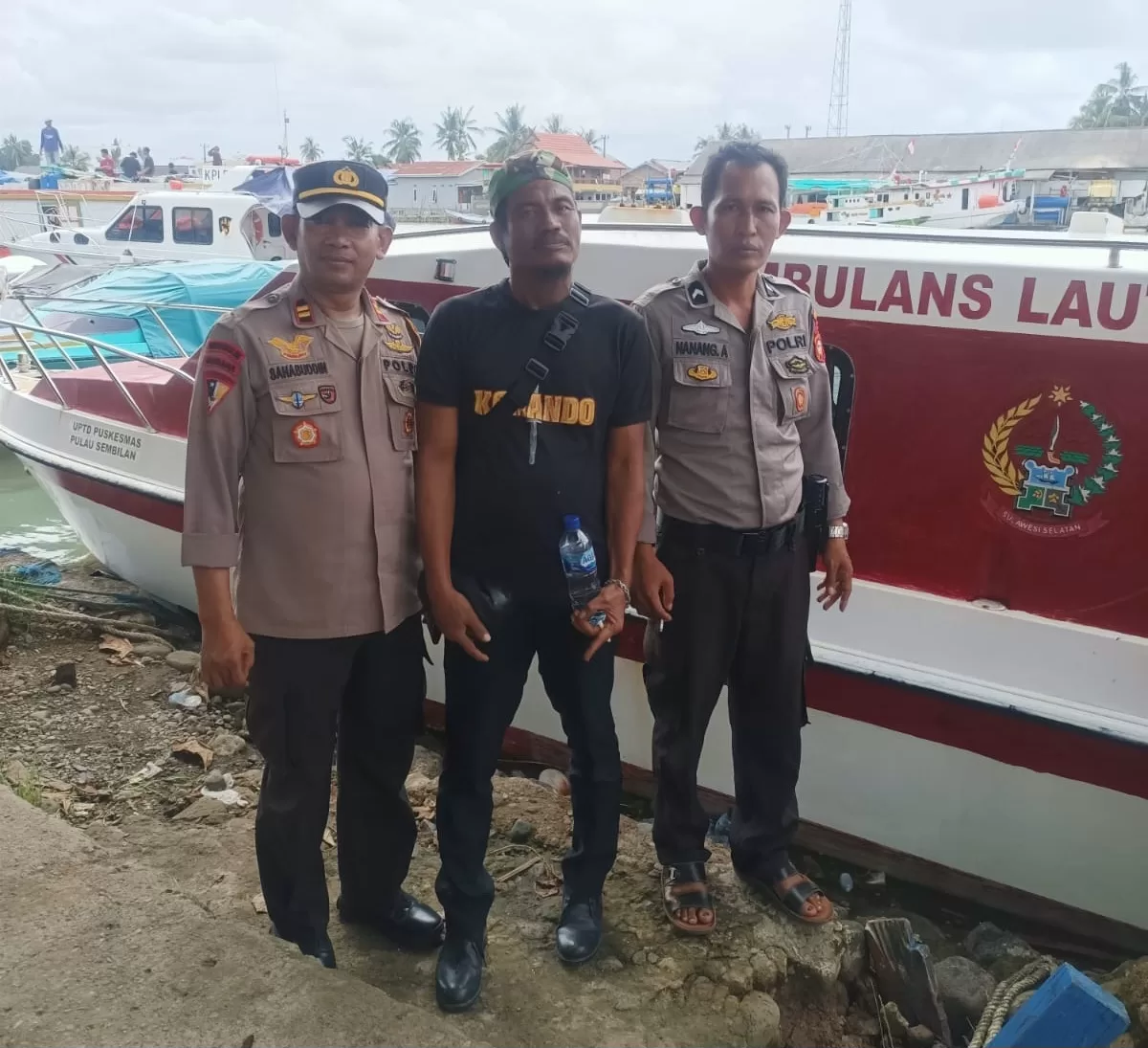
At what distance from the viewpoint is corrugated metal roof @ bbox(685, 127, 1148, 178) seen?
100 ft

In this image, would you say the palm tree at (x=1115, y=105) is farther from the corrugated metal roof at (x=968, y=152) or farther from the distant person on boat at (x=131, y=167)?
the distant person on boat at (x=131, y=167)

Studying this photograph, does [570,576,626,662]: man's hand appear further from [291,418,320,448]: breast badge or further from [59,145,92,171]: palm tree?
[59,145,92,171]: palm tree

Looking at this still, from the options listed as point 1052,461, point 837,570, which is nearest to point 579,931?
point 837,570

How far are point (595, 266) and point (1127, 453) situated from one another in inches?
67.7

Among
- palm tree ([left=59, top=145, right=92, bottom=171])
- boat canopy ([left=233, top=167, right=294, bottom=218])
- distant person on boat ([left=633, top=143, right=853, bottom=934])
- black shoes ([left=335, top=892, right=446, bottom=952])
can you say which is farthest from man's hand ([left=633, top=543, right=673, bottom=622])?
palm tree ([left=59, top=145, right=92, bottom=171])

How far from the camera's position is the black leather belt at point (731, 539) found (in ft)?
7.48

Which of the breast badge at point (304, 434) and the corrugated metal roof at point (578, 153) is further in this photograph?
the corrugated metal roof at point (578, 153)

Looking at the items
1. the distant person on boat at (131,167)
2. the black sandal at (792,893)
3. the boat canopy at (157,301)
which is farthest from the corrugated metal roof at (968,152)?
the black sandal at (792,893)

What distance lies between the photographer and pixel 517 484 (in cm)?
204

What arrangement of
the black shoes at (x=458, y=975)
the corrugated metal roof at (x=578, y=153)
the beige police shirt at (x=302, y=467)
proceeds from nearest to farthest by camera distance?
the beige police shirt at (x=302, y=467) → the black shoes at (x=458, y=975) → the corrugated metal roof at (x=578, y=153)

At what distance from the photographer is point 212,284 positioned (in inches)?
426

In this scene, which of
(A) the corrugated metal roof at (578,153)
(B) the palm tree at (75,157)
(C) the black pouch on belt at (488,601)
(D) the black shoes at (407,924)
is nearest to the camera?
(C) the black pouch on belt at (488,601)

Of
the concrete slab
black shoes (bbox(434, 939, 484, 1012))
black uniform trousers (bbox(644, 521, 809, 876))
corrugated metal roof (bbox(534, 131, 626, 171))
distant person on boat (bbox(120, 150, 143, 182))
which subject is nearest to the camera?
the concrete slab

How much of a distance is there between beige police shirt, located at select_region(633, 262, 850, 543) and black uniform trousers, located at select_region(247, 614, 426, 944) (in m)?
0.68
